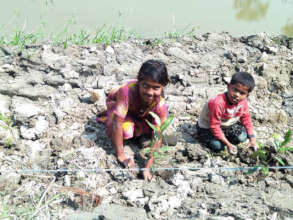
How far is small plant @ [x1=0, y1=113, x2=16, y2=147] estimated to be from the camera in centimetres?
225

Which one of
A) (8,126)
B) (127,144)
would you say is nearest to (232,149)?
(127,144)

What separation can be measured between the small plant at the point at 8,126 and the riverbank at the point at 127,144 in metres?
0.01

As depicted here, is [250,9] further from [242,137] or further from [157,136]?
[157,136]

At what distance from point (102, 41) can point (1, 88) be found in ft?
4.52

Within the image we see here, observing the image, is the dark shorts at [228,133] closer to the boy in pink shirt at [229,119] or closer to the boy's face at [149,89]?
the boy in pink shirt at [229,119]

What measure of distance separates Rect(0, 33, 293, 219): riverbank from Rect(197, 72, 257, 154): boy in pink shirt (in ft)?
0.40

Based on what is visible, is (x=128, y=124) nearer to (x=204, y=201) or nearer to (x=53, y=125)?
(x=53, y=125)

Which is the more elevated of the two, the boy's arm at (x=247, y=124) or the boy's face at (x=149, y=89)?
the boy's face at (x=149, y=89)

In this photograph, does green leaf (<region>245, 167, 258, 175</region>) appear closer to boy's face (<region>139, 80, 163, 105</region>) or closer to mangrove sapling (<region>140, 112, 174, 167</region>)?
mangrove sapling (<region>140, 112, 174, 167</region>)

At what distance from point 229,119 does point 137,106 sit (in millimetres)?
842

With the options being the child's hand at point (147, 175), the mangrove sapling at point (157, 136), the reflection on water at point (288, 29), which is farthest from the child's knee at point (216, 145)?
the reflection on water at point (288, 29)

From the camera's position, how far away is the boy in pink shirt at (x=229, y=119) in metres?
2.35

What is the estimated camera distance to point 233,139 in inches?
104

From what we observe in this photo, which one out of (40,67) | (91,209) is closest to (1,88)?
(40,67)
